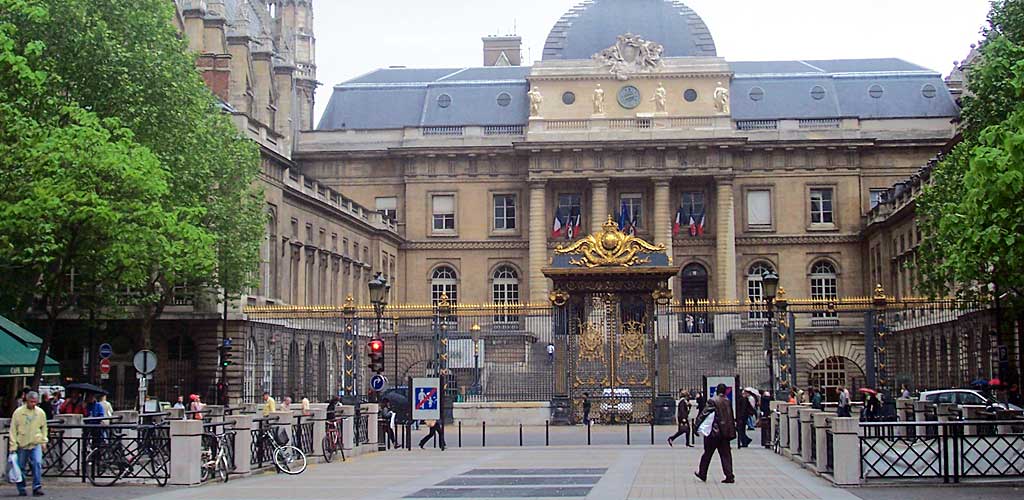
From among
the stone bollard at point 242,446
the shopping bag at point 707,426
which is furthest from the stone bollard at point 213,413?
the shopping bag at point 707,426

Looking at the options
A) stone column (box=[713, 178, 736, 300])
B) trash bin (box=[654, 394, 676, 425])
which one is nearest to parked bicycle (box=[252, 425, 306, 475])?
trash bin (box=[654, 394, 676, 425])

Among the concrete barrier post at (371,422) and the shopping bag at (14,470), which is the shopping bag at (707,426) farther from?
the concrete barrier post at (371,422)

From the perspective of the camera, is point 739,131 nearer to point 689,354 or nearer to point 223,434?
point 689,354

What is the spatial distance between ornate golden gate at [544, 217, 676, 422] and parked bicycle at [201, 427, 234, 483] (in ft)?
50.1

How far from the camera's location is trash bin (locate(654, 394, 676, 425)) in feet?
134

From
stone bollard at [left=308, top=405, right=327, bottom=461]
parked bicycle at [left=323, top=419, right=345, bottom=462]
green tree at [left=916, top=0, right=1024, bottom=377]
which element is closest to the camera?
green tree at [left=916, top=0, right=1024, bottom=377]

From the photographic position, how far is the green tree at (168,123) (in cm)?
3709

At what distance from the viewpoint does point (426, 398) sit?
108ft

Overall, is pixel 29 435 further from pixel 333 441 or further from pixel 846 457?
pixel 846 457

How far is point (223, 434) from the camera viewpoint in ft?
80.2

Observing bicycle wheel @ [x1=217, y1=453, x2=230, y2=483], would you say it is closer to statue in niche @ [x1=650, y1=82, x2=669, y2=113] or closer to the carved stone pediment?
statue in niche @ [x1=650, y1=82, x2=669, y2=113]

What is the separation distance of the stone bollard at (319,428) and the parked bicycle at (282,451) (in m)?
2.06

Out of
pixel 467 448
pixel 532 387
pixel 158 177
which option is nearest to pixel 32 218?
pixel 158 177

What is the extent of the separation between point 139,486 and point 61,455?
1.80 metres
